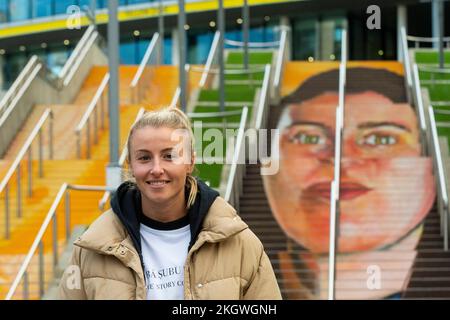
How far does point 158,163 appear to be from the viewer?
2898 mm

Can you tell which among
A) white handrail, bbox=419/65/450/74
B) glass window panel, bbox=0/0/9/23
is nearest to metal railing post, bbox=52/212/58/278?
white handrail, bbox=419/65/450/74

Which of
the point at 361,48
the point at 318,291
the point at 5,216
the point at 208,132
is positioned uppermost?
the point at 361,48

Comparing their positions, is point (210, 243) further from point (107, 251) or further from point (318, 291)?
point (318, 291)

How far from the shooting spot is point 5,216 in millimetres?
13289

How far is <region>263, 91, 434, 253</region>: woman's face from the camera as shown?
15008mm

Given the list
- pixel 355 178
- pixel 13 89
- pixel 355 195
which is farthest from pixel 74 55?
pixel 355 195

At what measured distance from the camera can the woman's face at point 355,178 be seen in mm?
15008

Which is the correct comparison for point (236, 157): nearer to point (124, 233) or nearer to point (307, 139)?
point (307, 139)

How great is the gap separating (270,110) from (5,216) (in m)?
8.87

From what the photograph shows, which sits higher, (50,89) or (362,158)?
(50,89)

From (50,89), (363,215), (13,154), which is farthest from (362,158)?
(50,89)

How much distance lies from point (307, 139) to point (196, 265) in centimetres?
1572
